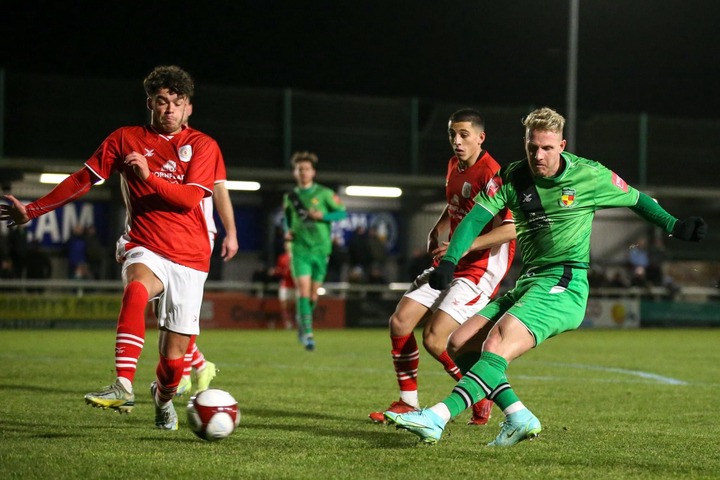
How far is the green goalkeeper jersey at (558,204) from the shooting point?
6.28m

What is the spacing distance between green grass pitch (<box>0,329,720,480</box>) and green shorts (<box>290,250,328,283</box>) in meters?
1.84

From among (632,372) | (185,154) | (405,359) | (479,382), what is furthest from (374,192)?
(479,382)

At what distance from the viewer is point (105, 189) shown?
25.2m

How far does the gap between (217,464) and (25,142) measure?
20.0m

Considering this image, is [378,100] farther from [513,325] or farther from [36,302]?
[513,325]

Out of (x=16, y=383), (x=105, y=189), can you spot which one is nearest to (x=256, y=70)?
(x=105, y=189)

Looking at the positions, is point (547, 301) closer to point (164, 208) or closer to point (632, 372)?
point (164, 208)

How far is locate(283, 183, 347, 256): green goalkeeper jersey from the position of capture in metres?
A: 15.9

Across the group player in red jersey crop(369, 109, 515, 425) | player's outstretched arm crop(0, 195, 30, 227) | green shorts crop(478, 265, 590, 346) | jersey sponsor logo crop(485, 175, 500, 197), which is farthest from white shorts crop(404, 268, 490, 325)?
player's outstretched arm crop(0, 195, 30, 227)

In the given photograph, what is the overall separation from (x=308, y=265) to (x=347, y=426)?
345 inches

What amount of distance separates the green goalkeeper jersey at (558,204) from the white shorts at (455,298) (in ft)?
4.43

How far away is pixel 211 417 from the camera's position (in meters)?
6.15

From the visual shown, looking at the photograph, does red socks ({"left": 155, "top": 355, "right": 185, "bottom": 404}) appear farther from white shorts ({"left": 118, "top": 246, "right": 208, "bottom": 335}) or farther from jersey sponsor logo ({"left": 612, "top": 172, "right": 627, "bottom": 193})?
jersey sponsor logo ({"left": 612, "top": 172, "right": 627, "bottom": 193})

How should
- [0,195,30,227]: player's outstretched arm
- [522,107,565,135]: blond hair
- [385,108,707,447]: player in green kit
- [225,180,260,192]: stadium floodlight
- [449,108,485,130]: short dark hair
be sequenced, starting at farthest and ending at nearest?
[225,180,260,192]: stadium floodlight, [449,108,485,130]: short dark hair, [0,195,30,227]: player's outstretched arm, [522,107,565,135]: blond hair, [385,108,707,447]: player in green kit
